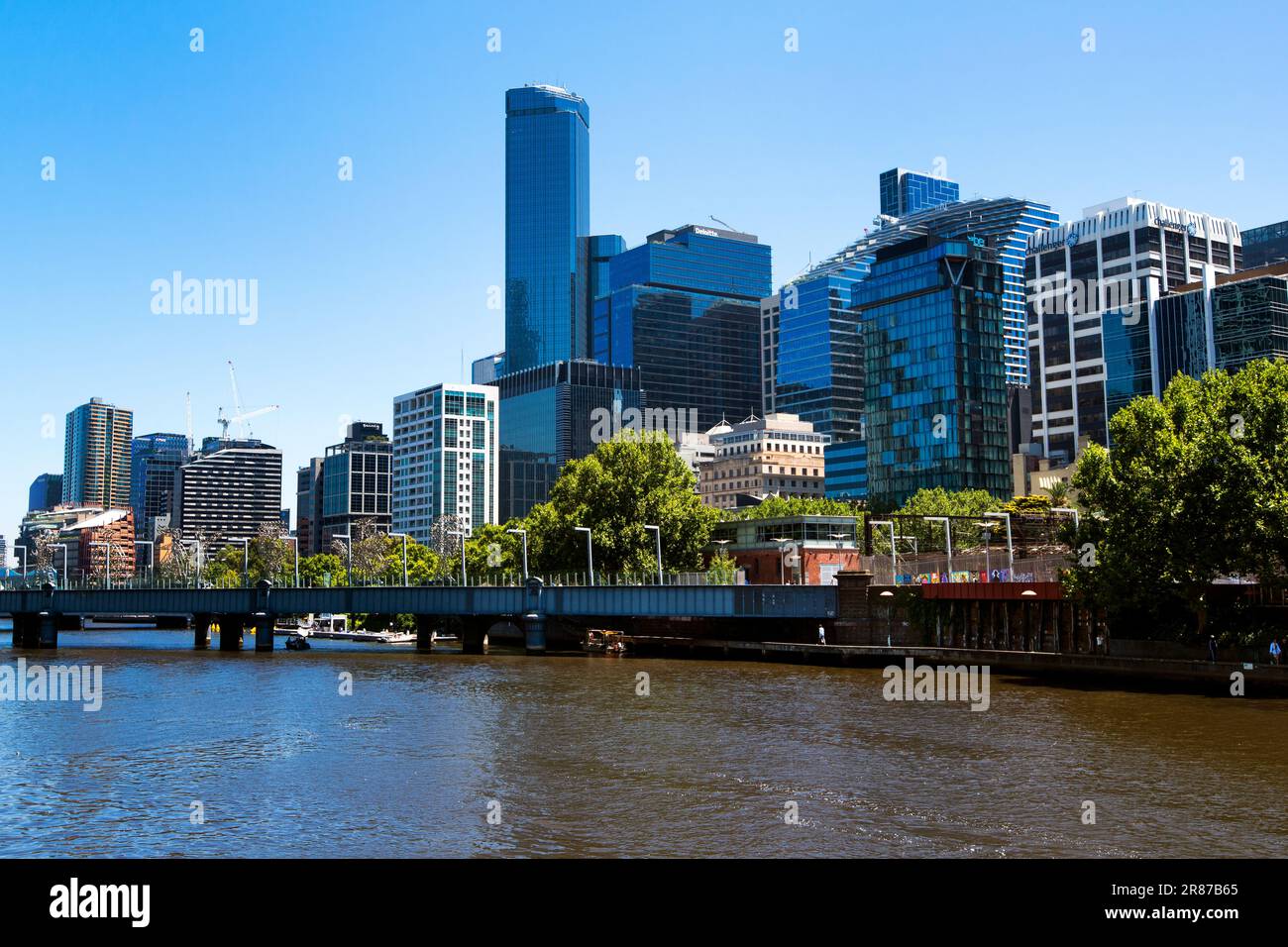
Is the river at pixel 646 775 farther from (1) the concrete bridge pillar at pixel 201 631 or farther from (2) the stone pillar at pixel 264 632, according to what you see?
(1) the concrete bridge pillar at pixel 201 631

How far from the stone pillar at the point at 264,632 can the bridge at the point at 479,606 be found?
0.38ft

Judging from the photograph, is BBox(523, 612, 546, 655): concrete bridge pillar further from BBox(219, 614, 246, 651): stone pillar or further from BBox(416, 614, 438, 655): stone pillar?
BBox(219, 614, 246, 651): stone pillar

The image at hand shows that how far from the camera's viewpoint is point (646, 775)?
1539 inches

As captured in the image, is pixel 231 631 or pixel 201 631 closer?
pixel 231 631

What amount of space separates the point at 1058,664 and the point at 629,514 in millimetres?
60009

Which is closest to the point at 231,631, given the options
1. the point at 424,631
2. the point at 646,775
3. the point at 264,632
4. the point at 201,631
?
the point at 201,631

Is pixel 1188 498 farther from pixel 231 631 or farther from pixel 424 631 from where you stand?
pixel 231 631

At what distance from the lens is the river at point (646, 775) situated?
29562 millimetres

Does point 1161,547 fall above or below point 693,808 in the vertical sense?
above
